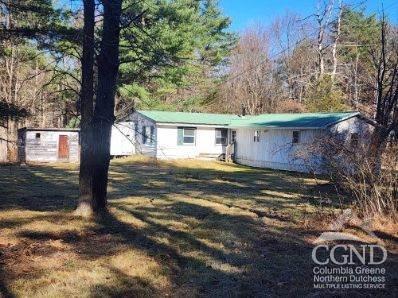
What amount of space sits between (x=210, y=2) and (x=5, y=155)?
81.3 ft

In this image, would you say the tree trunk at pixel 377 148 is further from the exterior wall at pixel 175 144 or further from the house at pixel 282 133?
the exterior wall at pixel 175 144

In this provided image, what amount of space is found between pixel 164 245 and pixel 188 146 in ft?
78.0

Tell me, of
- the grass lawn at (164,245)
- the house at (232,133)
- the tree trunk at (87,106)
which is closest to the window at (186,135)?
the house at (232,133)

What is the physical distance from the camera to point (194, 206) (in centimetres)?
1188

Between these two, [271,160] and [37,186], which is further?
[271,160]

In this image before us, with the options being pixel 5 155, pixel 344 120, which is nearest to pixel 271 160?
pixel 344 120

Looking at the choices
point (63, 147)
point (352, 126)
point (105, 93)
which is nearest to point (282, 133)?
point (352, 126)

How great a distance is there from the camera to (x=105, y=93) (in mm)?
9797

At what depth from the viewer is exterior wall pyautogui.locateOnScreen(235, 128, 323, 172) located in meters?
24.5

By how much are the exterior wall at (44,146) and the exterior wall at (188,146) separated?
5631 mm

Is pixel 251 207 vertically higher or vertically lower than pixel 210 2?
lower

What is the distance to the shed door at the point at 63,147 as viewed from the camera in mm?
29375

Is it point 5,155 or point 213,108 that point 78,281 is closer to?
point 5,155

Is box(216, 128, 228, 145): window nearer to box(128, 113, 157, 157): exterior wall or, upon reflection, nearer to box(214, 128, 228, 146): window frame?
box(214, 128, 228, 146): window frame
